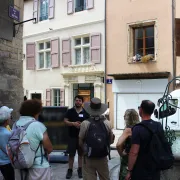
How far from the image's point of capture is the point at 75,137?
6.30 meters

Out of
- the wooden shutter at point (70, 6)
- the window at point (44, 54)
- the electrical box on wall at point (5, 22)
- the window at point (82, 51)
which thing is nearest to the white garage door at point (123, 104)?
the window at point (82, 51)

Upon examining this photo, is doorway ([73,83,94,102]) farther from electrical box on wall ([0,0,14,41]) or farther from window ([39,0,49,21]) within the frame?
electrical box on wall ([0,0,14,41])

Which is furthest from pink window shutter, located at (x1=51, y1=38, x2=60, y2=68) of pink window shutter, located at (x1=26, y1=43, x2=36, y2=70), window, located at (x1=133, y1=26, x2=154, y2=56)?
window, located at (x1=133, y1=26, x2=154, y2=56)

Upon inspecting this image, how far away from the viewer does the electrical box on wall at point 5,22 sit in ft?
23.9

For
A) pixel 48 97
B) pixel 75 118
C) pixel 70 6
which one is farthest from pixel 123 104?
pixel 75 118

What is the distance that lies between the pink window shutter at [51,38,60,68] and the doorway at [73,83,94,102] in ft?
5.86

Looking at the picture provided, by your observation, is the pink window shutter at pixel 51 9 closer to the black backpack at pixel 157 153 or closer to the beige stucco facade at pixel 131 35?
the beige stucco facade at pixel 131 35

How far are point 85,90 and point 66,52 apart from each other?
8.21 ft

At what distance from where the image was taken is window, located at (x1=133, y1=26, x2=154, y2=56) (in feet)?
52.3

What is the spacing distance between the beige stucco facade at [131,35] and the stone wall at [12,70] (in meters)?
8.66

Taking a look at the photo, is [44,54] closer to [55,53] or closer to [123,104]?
[55,53]

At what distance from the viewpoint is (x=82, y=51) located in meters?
17.9

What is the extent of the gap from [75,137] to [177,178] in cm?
219

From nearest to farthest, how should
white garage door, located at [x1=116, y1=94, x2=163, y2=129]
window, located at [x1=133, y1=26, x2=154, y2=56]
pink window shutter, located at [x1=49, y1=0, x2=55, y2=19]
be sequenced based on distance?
window, located at [x1=133, y1=26, x2=154, y2=56], white garage door, located at [x1=116, y1=94, x2=163, y2=129], pink window shutter, located at [x1=49, y1=0, x2=55, y2=19]
